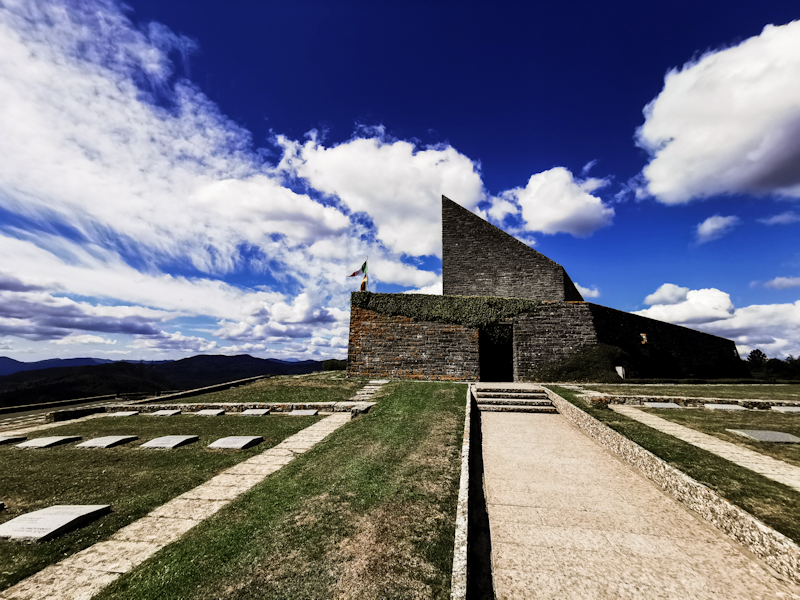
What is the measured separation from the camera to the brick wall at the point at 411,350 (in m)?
16.4

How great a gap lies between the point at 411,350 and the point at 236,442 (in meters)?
10.9

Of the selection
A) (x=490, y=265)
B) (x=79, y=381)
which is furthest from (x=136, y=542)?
(x=79, y=381)

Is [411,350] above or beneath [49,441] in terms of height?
above

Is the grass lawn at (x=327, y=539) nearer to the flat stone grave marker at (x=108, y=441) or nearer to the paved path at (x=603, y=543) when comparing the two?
the paved path at (x=603, y=543)

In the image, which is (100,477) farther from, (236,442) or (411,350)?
(411,350)

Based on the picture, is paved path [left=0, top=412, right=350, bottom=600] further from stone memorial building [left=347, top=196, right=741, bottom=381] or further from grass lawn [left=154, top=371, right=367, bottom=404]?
stone memorial building [left=347, top=196, right=741, bottom=381]

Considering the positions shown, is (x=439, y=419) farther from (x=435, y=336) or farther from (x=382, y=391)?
(x=435, y=336)

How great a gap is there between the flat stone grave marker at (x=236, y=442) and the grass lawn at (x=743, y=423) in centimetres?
897

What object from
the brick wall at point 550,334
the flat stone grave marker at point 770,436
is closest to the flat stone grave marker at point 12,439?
the flat stone grave marker at point 770,436

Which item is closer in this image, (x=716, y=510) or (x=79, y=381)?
(x=716, y=510)

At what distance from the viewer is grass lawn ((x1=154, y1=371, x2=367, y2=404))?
11102mm

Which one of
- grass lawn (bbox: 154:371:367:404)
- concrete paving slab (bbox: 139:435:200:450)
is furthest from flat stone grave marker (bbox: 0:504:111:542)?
grass lawn (bbox: 154:371:367:404)

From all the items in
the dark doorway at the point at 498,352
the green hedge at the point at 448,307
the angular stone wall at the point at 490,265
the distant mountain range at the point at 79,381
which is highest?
the angular stone wall at the point at 490,265

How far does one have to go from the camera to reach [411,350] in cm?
1667
